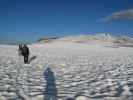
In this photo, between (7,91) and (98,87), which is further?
(98,87)

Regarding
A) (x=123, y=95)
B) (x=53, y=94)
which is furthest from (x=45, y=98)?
(x=123, y=95)

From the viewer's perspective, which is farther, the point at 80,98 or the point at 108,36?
the point at 108,36

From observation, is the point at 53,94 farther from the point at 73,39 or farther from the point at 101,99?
the point at 73,39

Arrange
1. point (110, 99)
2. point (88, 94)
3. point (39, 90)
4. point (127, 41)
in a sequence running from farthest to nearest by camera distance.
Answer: point (127, 41) < point (39, 90) < point (88, 94) < point (110, 99)

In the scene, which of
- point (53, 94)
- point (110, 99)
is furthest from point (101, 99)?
point (53, 94)

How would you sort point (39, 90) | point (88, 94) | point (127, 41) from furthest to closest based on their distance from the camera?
point (127, 41) < point (39, 90) < point (88, 94)

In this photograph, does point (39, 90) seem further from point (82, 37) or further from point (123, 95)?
point (82, 37)

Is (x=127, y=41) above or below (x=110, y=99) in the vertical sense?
above

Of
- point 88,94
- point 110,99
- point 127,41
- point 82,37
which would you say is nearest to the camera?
point 110,99

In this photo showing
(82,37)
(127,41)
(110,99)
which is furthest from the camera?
(82,37)

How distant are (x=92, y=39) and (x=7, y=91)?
6047 centimetres

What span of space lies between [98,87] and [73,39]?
60.6 meters

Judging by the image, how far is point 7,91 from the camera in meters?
5.24

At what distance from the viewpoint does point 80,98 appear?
4.56 m
